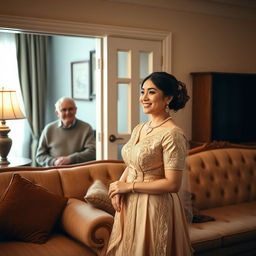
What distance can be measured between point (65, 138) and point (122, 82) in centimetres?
90

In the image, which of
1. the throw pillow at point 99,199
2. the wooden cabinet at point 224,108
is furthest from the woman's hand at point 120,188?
the wooden cabinet at point 224,108

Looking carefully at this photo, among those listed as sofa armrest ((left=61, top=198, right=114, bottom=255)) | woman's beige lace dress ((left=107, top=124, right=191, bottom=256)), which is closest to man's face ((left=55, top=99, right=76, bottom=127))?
sofa armrest ((left=61, top=198, right=114, bottom=255))

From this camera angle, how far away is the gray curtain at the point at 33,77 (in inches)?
229

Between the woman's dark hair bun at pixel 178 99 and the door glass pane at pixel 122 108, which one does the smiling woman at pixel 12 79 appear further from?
the woman's dark hair bun at pixel 178 99

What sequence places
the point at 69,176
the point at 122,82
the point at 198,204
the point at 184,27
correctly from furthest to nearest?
the point at 184,27, the point at 122,82, the point at 198,204, the point at 69,176

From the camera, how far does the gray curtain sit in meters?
5.82

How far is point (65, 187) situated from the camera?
2.98m

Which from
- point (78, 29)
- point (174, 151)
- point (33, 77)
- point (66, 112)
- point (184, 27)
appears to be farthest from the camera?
point (33, 77)

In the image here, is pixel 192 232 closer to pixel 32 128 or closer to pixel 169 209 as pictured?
pixel 169 209

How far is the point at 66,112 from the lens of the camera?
439 cm

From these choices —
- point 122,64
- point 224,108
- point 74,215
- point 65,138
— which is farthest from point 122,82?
point 74,215

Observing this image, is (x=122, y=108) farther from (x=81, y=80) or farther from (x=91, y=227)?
(x=91, y=227)

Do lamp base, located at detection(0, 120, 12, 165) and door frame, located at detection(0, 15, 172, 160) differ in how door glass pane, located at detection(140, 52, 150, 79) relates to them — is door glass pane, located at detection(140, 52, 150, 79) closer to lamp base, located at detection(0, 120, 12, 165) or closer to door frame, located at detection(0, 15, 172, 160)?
door frame, located at detection(0, 15, 172, 160)

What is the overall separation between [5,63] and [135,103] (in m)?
2.39
